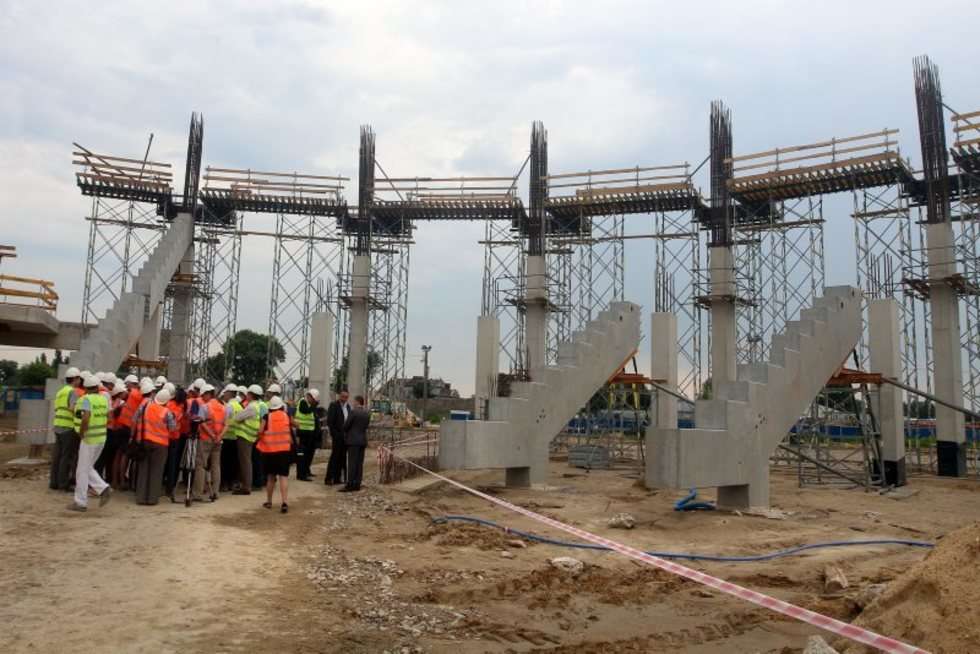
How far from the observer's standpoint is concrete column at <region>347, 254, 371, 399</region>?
25.7 meters

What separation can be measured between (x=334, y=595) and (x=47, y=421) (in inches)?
496

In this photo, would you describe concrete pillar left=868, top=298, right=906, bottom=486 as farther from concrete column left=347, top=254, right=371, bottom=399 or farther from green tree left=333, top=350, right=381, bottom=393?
green tree left=333, top=350, right=381, bottom=393

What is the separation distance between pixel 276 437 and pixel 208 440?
159 cm

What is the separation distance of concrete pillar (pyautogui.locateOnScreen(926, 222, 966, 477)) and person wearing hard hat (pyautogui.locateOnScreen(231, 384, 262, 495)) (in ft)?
55.9

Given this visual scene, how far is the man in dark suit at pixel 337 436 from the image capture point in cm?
1305

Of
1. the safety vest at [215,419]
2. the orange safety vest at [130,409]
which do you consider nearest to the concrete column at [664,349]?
the safety vest at [215,419]

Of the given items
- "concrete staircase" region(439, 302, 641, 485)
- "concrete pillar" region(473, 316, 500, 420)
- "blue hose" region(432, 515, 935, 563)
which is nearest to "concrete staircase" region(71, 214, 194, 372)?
"concrete staircase" region(439, 302, 641, 485)

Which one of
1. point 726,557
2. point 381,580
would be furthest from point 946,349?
point 381,580

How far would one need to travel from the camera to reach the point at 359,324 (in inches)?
1017

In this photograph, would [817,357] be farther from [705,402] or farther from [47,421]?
[47,421]

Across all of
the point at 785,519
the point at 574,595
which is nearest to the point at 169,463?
Result: the point at 574,595

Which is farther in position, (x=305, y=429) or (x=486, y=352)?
(x=486, y=352)

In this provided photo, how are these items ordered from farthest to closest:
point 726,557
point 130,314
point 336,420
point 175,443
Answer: point 130,314 → point 336,420 → point 175,443 → point 726,557

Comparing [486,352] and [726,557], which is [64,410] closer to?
[726,557]
